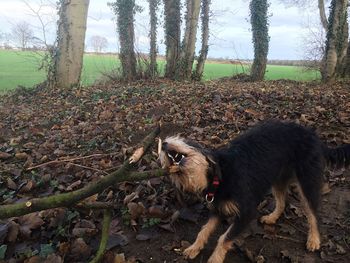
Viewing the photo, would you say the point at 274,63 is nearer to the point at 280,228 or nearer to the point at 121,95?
the point at 121,95

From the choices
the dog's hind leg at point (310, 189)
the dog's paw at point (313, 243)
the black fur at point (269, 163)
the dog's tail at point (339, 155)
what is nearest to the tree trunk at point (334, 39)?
the dog's tail at point (339, 155)

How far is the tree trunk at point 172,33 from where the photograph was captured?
1670 centimetres

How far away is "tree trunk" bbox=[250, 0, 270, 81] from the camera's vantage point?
2134 centimetres

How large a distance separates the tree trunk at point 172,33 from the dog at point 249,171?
489 inches

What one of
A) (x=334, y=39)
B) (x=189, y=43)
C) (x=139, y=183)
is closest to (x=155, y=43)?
(x=189, y=43)

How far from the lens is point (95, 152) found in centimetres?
607

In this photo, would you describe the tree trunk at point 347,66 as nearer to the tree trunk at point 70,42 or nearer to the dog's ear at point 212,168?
the tree trunk at point 70,42

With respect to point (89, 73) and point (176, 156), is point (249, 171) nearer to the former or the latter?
point (176, 156)

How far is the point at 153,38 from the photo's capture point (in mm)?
18578

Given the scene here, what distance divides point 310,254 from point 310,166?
0.98m

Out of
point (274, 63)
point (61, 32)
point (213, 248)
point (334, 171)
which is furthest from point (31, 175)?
point (274, 63)

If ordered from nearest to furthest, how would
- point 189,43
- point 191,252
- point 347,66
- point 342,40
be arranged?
point 191,252 < point 347,66 < point 342,40 < point 189,43

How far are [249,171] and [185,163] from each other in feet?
3.29

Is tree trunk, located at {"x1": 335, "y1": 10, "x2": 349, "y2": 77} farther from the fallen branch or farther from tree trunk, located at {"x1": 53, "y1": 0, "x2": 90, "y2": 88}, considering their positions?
the fallen branch
